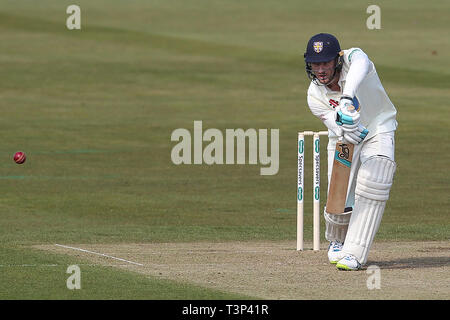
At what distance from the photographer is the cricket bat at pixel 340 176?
10023 millimetres

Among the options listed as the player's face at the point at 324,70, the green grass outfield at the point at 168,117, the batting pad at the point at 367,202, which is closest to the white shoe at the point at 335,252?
the batting pad at the point at 367,202

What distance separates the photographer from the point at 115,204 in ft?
55.2

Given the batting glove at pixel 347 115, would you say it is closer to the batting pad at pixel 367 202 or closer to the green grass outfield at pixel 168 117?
the batting pad at pixel 367 202

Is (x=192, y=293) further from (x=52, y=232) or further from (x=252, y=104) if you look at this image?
(x=252, y=104)

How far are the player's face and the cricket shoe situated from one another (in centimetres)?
161

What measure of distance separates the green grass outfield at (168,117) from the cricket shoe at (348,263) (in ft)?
5.18

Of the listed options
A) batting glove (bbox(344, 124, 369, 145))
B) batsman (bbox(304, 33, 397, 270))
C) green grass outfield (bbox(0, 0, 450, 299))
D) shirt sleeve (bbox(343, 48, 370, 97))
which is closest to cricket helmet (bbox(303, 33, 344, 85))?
batsman (bbox(304, 33, 397, 270))

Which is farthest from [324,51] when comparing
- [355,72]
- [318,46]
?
[355,72]

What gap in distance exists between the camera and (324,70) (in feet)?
32.5

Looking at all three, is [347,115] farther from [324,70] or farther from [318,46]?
[318,46]

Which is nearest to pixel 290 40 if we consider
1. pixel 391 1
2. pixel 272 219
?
pixel 391 1

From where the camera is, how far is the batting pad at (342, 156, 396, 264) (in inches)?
390

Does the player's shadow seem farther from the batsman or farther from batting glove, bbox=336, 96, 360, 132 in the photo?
batting glove, bbox=336, 96, 360, 132

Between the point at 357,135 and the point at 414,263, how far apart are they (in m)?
1.57
